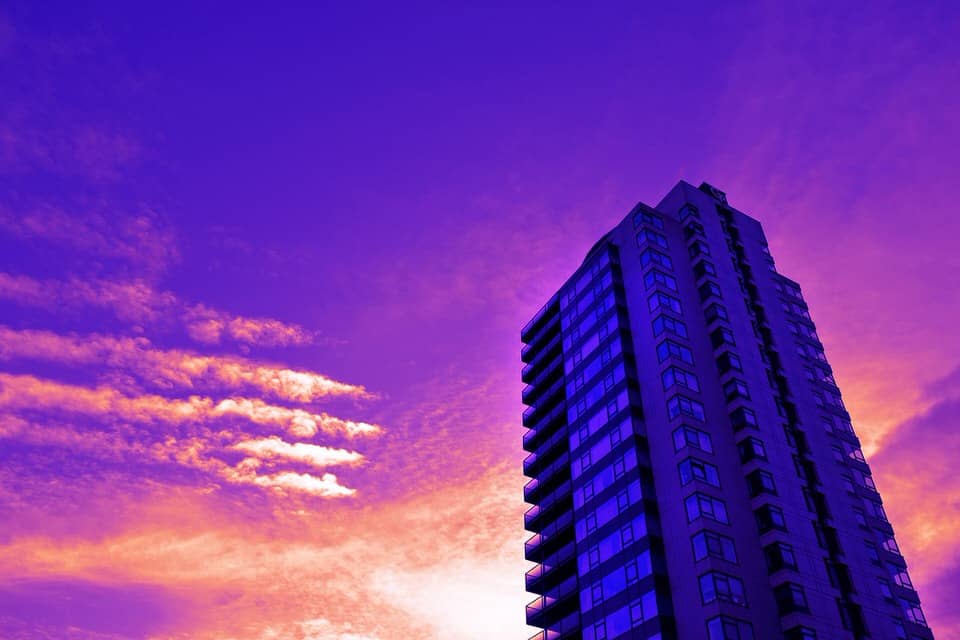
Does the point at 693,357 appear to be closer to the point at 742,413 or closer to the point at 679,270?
the point at 742,413

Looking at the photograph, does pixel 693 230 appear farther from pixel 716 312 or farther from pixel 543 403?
pixel 543 403

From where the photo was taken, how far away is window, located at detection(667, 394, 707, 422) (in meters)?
67.1

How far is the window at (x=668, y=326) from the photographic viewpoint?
73875 millimetres

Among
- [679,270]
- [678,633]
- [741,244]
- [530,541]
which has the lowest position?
[678,633]

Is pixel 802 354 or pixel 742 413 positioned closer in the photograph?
A: pixel 742 413

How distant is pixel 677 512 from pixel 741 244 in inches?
1605

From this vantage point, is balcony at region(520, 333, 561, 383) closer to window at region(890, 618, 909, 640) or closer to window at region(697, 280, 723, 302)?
window at region(697, 280, 723, 302)

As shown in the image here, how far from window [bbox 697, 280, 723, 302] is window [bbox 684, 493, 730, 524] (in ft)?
82.1

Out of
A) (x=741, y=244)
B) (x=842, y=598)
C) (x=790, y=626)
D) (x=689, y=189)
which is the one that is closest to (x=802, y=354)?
(x=741, y=244)

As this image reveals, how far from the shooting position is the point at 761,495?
63.7m

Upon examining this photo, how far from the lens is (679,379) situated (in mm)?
69875

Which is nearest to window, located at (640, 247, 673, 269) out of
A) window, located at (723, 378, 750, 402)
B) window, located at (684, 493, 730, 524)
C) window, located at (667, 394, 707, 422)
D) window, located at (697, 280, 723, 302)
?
window, located at (697, 280, 723, 302)

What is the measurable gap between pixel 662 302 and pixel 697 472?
19.5 meters

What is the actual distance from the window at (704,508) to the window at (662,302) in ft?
69.1
